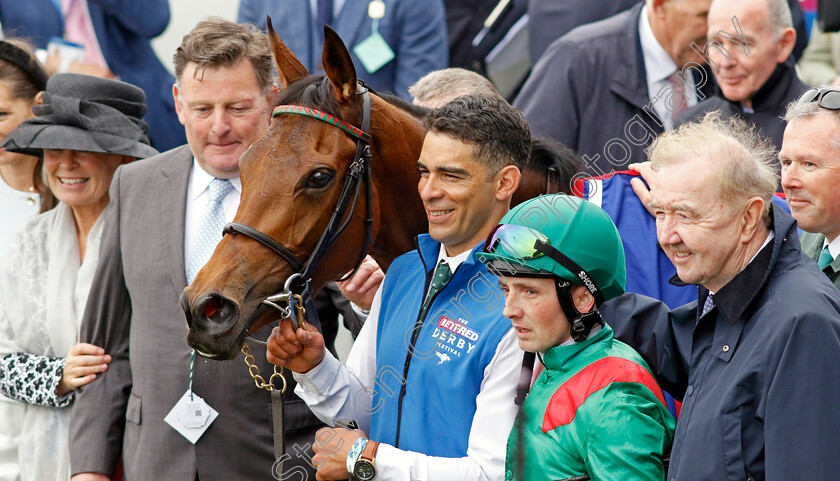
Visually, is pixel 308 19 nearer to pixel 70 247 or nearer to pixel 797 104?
pixel 70 247

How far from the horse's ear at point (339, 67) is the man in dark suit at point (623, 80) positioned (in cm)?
170

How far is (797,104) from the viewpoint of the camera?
266 cm

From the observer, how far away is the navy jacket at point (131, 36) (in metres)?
6.23

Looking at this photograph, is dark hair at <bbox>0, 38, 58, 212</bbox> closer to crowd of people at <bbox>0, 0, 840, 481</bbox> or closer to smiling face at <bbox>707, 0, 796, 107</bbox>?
crowd of people at <bbox>0, 0, 840, 481</bbox>

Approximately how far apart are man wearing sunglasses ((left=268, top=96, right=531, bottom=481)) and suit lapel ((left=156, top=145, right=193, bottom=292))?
0.90m

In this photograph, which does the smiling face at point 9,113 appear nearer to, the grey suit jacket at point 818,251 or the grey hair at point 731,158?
the grey hair at point 731,158

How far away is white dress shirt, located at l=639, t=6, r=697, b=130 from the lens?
14.5 ft

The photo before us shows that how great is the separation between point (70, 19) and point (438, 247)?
4566 millimetres

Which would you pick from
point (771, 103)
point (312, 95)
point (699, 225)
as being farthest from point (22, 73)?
point (699, 225)

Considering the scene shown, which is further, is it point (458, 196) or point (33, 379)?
point (33, 379)

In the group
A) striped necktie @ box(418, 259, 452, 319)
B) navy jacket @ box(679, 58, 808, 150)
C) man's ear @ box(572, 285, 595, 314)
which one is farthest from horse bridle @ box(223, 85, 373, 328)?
navy jacket @ box(679, 58, 808, 150)

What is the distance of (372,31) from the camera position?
5875 mm

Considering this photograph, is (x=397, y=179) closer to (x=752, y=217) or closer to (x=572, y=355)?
(x=572, y=355)

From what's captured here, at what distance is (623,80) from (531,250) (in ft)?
7.76
